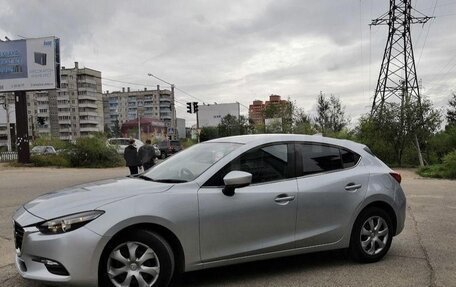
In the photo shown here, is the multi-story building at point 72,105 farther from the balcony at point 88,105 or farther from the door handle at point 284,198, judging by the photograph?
the door handle at point 284,198

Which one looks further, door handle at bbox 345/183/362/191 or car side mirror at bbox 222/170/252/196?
door handle at bbox 345/183/362/191

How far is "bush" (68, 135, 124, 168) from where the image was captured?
92.2 feet

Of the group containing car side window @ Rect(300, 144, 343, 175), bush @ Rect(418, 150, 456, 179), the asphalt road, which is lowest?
bush @ Rect(418, 150, 456, 179)

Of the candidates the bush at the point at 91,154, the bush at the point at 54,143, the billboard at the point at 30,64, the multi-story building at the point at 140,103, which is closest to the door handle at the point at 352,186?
the bush at the point at 91,154

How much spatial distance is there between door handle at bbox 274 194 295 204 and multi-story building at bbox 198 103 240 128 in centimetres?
7869

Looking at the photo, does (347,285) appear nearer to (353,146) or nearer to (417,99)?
(353,146)

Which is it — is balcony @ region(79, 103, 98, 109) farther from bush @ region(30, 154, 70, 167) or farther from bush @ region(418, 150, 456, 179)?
bush @ region(418, 150, 456, 179)

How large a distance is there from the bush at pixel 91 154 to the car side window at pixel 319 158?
78.4ft

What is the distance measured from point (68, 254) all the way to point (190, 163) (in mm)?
1696

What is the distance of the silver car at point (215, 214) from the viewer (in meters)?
4.08

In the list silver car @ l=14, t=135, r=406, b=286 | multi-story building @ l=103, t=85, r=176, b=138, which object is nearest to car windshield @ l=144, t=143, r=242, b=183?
silver car @ l=14, t=135, r=406, b=286

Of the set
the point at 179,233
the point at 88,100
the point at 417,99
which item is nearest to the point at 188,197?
the point at 179,233

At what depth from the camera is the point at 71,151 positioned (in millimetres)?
28297

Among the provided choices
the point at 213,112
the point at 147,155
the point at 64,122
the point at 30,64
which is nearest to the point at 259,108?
the point at 213,112
